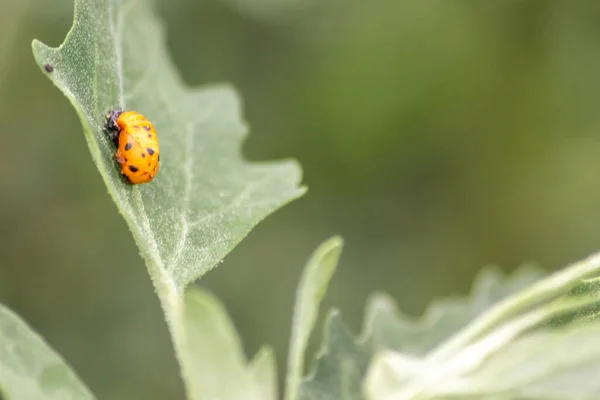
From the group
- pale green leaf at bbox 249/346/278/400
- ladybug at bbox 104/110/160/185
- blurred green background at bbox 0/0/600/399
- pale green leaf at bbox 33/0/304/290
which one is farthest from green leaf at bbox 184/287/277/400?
blurred green background at bbox 0/0/600/399

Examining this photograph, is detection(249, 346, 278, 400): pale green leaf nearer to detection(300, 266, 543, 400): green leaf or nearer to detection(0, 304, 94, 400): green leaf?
detection(300, 266, 543, 400): green leaf

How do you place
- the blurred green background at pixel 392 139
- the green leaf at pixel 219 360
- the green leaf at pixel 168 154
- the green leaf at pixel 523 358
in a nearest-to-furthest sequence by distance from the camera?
1. the green leaf at pixel 523 358
2. the green leaf at pixel 168 154
3. the green leaf at pixel 219 360
4. the blurred green background at pixel 392 139

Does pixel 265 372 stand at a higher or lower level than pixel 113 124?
lower

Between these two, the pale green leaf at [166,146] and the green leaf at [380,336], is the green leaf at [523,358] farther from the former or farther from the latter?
the pale green leaf at [166,146]

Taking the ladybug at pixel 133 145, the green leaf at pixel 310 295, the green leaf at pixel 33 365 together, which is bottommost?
the green leaf at pixel 33 365

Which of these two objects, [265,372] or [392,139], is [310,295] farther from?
[392,139]

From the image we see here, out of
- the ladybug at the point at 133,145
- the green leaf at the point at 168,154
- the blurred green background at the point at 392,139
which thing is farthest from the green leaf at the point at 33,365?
the blurred green background at the point at 392,139

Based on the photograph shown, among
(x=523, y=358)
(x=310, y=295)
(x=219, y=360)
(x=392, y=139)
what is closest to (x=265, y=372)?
(x=219, y=360)
